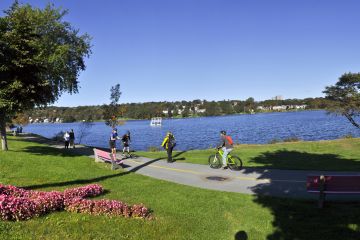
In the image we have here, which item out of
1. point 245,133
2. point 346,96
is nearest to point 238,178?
point 346,96

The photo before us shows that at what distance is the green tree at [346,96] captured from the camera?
31.3 metres

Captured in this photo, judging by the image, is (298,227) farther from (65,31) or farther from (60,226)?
(65,31)

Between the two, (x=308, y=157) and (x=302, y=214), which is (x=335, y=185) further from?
(x=308, y=157)

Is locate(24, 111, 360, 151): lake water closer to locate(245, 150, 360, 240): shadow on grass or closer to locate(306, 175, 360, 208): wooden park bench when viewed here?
locate(245, 150, 360, 240): shadow on grass

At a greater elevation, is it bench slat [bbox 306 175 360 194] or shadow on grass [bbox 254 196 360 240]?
bench slat [bbox 306 175 360 194]

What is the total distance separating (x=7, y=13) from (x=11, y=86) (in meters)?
7.31

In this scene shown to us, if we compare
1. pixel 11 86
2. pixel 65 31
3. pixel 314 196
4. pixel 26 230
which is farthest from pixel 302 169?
pixel 65 31

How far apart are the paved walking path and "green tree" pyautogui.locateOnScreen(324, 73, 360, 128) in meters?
17.3

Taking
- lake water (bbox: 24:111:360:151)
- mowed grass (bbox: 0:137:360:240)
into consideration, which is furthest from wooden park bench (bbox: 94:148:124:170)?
lake water (bbox: 24:111:360:151)

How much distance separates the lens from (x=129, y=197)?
1209 centimetres

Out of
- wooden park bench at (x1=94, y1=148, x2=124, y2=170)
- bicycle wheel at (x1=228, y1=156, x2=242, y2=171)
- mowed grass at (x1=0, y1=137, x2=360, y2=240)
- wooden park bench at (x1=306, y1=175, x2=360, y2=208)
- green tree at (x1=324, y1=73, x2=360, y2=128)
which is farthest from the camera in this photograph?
green tree at (x1=324, y1=73, x2=360, y2=128)

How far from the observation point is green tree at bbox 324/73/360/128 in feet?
103

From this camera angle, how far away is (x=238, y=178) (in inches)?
622

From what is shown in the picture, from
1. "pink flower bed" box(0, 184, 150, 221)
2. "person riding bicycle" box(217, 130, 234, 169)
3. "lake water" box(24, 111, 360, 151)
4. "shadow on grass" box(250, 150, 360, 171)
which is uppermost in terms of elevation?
"person riding bicycle" box(217, 130, 234, 169)
